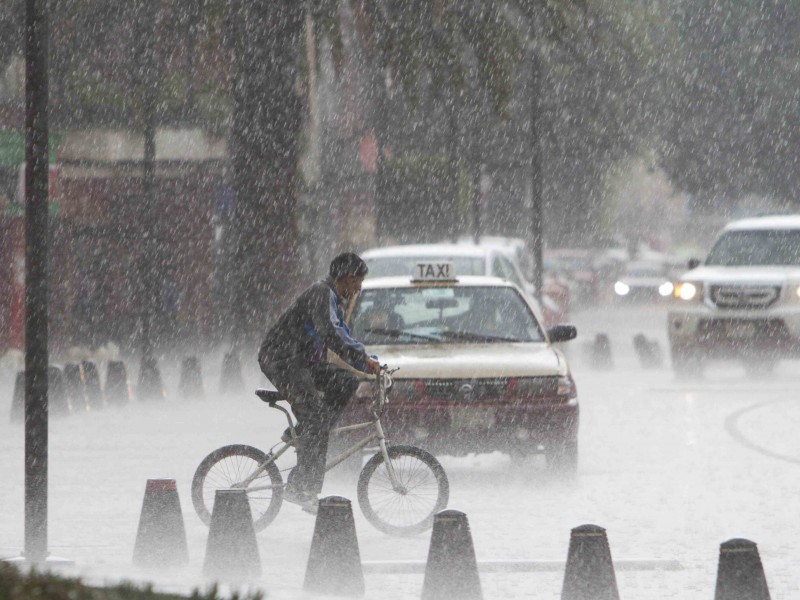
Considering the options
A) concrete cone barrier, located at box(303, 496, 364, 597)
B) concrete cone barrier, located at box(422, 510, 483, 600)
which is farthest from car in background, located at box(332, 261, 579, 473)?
concrete cone barrier, located at box(422, 510, 483, 600)

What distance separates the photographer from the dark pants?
10.4m

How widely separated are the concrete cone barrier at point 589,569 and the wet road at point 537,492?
2.74 ft

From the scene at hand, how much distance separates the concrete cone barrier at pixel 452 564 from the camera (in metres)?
7.95

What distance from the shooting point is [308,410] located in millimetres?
10398

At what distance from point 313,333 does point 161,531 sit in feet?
5.64

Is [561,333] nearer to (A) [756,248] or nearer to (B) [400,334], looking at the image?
(B) [400,334]

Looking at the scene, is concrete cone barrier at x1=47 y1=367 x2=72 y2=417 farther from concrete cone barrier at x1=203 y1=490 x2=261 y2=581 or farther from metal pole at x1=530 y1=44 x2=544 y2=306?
metal pole at x1=530 y1=44 x2=544 y2=306

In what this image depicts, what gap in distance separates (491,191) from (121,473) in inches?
1637

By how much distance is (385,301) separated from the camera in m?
14.3

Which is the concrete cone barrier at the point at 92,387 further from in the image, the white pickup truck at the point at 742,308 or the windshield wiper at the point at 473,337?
the white pickup truck at the point at 742,308

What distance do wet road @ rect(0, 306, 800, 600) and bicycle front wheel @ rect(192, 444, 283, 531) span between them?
158 millimetres

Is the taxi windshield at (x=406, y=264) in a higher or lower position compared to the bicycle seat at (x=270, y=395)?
lower

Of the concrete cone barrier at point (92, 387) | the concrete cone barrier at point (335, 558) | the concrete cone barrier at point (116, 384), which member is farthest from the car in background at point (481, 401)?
the concrete cone barrier at point (116, 384)

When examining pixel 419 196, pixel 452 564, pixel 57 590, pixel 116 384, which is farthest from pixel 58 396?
pixel 419 196
